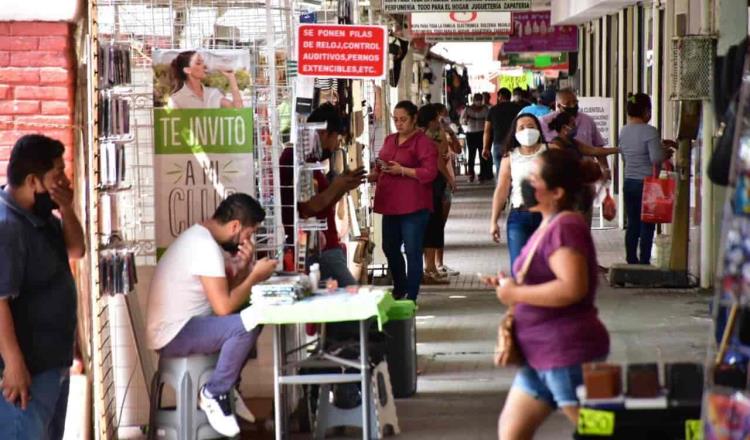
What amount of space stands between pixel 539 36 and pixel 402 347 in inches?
908

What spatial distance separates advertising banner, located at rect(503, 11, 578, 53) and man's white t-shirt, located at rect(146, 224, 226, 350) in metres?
23.2

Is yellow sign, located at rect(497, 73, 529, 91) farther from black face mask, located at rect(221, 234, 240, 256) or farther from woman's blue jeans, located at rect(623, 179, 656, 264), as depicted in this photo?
black face mask, located at rect(221, 234, 240, 256)

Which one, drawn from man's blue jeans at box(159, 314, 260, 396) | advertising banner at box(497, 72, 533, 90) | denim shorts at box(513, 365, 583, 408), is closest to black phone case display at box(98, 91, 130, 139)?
man's blue jeans at box(159, 314, 260, 396)

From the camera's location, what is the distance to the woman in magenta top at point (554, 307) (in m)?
5.57

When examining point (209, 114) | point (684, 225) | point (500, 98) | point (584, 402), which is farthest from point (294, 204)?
point (500, 98)

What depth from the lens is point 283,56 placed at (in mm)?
9562

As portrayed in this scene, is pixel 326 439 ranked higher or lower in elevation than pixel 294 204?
lower

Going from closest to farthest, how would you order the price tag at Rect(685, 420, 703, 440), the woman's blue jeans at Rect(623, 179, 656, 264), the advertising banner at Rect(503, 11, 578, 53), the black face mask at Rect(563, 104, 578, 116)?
1. the price tag at Rect(685, 420, 703, 440)
2. the black face mask at Rect(563, 104, 578, 116)
3. the woman's blue jeans at Rect(623, 179, 656, 264)
4. the advertising banner at Rect(503, 11, 578, 53)

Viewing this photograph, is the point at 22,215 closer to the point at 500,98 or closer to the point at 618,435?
the point at 618,435

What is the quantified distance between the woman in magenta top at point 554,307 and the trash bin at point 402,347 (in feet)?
10.5

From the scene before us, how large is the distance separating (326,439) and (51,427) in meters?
2.37

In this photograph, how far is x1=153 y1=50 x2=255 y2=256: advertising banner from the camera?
8273 millimetres

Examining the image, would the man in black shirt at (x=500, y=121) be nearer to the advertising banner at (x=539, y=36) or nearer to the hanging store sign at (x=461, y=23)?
the hanging store sign at (x=461, y=23)

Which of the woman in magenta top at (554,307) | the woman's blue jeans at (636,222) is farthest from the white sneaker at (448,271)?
the woman in magenta top at (554,307)
